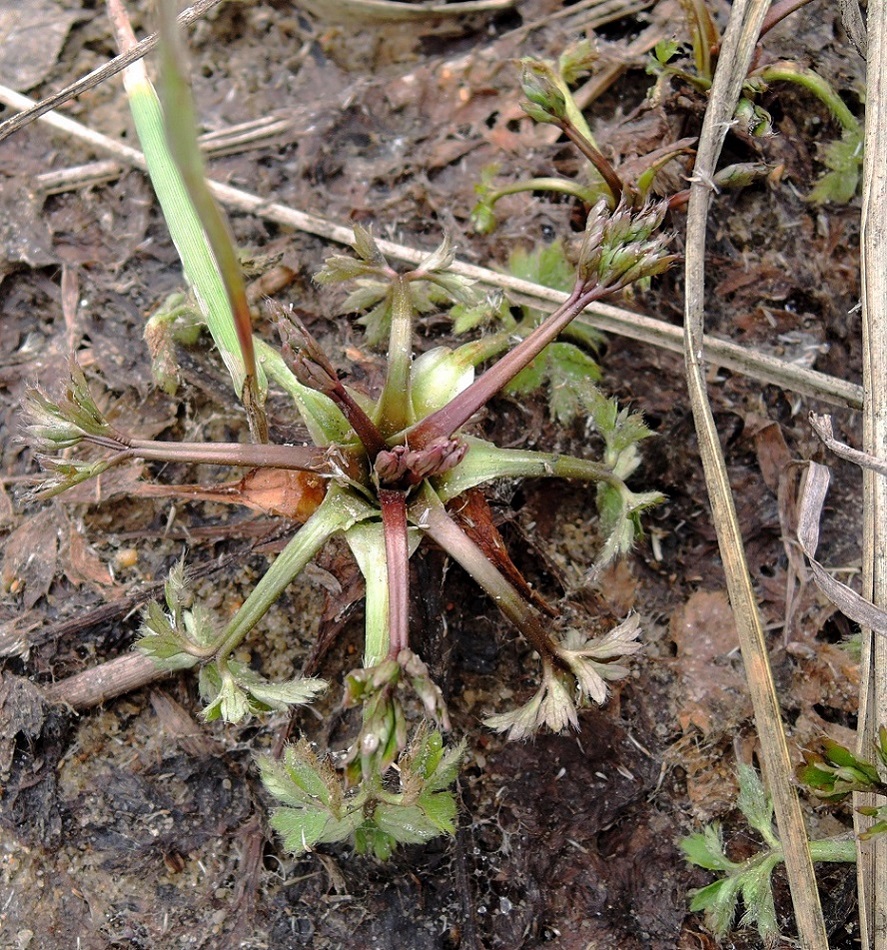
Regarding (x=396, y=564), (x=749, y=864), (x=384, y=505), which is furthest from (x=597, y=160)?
(x=749, y=864)

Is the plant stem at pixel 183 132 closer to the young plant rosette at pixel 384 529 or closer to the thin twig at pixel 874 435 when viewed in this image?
the young plant rosette at pixel 384 529

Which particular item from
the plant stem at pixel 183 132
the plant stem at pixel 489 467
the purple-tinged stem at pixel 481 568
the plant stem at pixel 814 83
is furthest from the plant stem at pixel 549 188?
the plant stem at pixel 183 132

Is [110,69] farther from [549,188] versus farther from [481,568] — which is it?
[481,568]

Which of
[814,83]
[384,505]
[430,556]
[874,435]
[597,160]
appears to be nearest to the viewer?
[384,505]

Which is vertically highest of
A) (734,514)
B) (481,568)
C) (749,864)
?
(481,568)

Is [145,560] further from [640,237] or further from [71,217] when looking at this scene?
[640,237]

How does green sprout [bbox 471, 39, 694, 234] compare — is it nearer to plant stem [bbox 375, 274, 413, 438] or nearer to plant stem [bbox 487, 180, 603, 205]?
plant stem [bbox 487, 180, 603, 205]

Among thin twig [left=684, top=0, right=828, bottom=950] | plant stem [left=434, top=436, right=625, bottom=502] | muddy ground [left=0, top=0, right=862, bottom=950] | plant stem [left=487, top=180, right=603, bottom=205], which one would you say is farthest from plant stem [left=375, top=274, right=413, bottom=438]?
thin twig [left=684, top=0, right=828, bottom=950]
